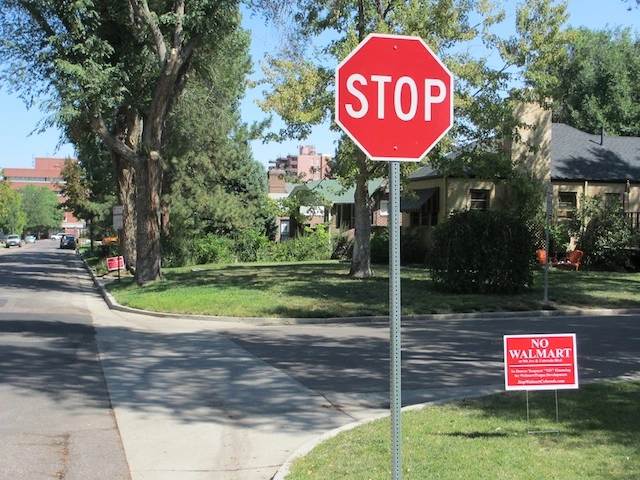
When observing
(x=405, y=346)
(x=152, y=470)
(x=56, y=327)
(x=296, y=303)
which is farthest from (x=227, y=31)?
(x=152, y=470)

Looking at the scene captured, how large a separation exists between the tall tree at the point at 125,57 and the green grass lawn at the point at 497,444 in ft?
55.1

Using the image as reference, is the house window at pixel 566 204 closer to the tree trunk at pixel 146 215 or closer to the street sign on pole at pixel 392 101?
the tree trunk at pixel 146 215

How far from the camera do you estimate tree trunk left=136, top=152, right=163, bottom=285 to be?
2241 cm

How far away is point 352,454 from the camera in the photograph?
5484mm

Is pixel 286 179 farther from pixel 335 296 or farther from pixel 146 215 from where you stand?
pixel 335 296

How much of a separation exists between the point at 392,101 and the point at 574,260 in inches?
1011

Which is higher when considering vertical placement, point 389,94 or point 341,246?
point 389,94

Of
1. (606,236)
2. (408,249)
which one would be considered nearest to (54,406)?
(606,236)

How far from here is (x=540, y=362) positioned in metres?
5.91

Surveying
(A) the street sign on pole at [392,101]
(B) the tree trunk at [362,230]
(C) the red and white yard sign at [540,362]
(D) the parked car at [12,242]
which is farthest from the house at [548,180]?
(D) the parked car at [12,242]

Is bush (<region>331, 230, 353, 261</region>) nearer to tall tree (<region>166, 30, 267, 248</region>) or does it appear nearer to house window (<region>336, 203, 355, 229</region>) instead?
house window (<region>336, 203, 355, 229</region>)

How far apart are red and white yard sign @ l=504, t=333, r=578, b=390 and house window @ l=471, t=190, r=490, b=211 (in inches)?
970

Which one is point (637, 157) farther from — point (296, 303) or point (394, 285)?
point (394, 285)

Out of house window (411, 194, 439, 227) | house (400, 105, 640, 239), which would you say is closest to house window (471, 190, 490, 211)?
house (400, 105, 640, 239)
